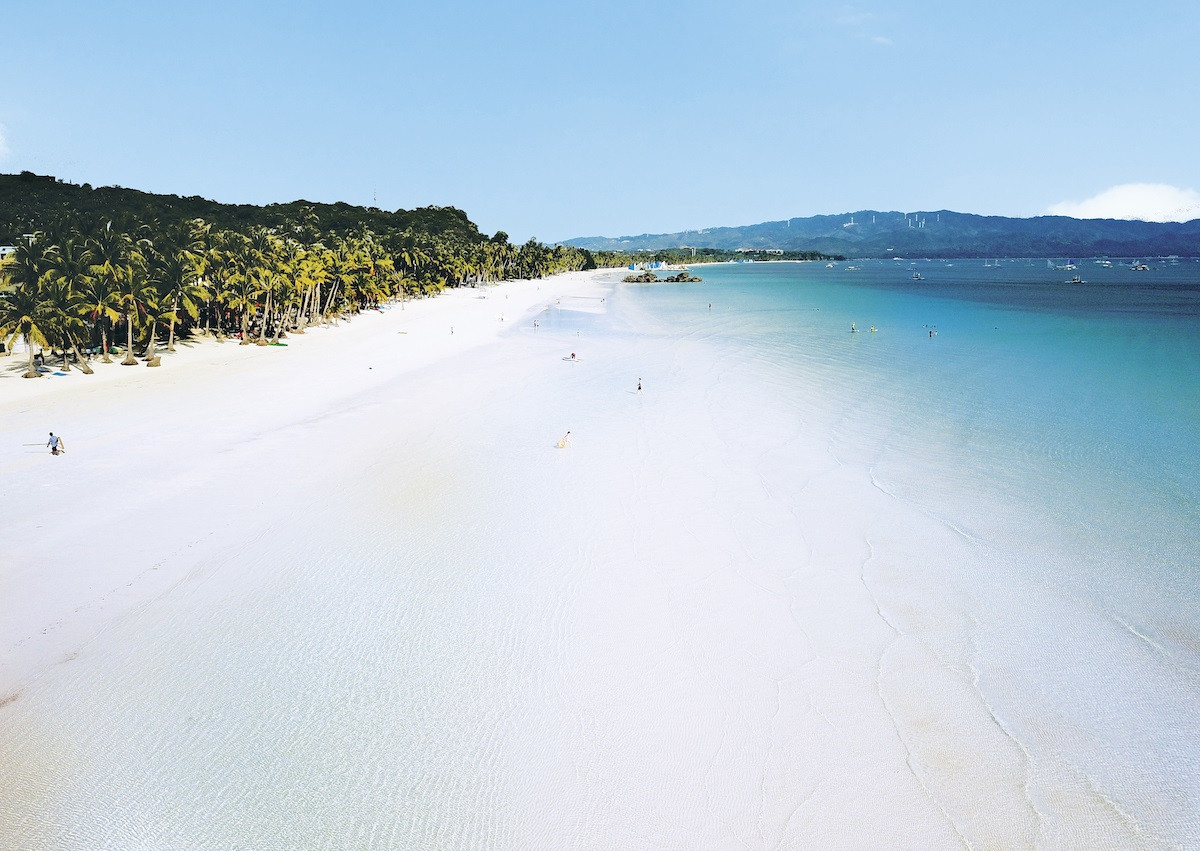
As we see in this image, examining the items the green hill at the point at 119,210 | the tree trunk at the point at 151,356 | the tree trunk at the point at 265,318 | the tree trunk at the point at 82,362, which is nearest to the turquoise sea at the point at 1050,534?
the tree trunk at the point at 265,318

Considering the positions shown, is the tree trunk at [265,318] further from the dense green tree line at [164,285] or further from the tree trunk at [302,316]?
the tree trunk at [302,316]

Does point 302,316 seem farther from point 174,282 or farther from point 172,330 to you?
point 174,282

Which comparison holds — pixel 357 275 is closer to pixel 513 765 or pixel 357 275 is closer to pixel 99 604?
pixel 99 604

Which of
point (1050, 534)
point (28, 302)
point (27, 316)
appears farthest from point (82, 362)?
point (1050, 534)

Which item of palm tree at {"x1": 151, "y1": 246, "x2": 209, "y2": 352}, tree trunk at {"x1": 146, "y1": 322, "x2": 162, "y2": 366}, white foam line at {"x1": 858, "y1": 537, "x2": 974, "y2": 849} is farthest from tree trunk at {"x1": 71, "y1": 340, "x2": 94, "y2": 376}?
white foam line at {"x1": 858, "y1": 537, "x2": 974, "y2": 849}

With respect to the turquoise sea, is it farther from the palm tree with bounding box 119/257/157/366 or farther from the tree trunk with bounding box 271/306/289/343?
the palm tree with bounding box 119/257/157/366

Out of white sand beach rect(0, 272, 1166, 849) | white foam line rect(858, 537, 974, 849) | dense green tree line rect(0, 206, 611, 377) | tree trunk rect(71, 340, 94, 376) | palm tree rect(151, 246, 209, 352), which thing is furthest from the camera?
palm tree rect(151, 246, 209, 352)
